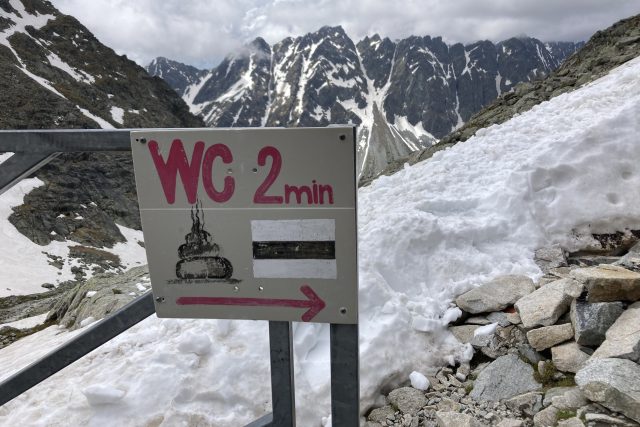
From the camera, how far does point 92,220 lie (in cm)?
5500

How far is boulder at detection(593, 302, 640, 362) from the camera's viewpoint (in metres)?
3.30

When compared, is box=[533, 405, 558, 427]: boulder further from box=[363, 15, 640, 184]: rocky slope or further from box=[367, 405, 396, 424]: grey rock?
box=[363, 15, 640, 184]: rocky slope

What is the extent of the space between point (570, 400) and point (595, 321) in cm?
83

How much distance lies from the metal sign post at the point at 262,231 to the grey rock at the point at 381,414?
1.91m

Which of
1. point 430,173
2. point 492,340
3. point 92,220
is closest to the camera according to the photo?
point 492,340

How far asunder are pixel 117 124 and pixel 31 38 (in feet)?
87.4

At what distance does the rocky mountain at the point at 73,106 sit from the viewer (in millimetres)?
52562

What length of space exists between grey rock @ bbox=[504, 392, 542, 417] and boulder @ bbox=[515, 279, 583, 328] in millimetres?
868

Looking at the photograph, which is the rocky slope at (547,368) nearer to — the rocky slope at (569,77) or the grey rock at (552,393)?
the grey rock at (552,393)

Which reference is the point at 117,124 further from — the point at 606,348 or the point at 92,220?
the point at 606,348

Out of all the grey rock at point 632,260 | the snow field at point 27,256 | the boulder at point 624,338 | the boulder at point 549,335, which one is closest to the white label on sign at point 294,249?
the boulder at point 624,338

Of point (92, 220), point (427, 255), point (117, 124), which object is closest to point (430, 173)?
point (427, 255)

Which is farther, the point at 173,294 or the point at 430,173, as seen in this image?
the point at 430,173

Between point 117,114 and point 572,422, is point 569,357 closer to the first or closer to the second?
point 572,422
